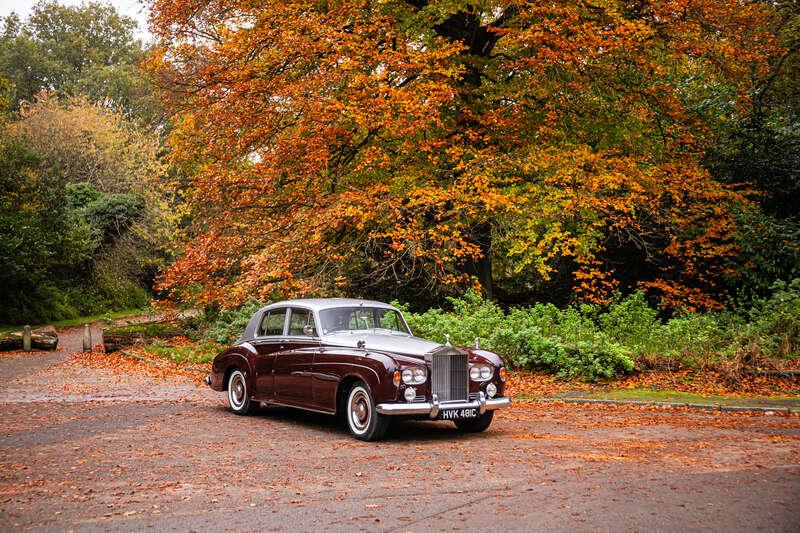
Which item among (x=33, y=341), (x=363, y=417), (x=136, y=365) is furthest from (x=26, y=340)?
(x=363, y=417)

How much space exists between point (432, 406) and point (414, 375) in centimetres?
43

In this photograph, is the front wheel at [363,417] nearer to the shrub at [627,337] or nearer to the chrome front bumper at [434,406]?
the chrome front bumper at [434,406]

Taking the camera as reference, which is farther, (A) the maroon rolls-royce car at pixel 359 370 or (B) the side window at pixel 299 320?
(B) the side window at pixel 299 320

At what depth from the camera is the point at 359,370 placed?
9.36 meters

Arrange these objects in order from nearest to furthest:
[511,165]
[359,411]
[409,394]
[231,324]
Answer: [409,394] → [359,411] → [511,165] → [231,324]

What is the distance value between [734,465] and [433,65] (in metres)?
Result: 13.2

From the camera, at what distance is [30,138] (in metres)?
39.9

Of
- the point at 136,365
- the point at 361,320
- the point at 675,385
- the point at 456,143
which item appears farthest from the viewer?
the point at 136,365

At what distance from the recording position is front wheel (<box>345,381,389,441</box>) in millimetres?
9148

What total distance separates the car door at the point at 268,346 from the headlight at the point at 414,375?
253 centimetres

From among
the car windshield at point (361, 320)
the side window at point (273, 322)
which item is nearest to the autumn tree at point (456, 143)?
the side window at point (273, 322)

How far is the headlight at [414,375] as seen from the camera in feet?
29.9

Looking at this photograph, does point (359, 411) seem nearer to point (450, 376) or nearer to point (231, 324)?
point (450, 376)

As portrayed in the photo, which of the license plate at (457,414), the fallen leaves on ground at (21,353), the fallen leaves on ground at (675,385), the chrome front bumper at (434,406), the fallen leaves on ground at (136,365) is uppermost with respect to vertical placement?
the chrome front bumper at (434,406)
